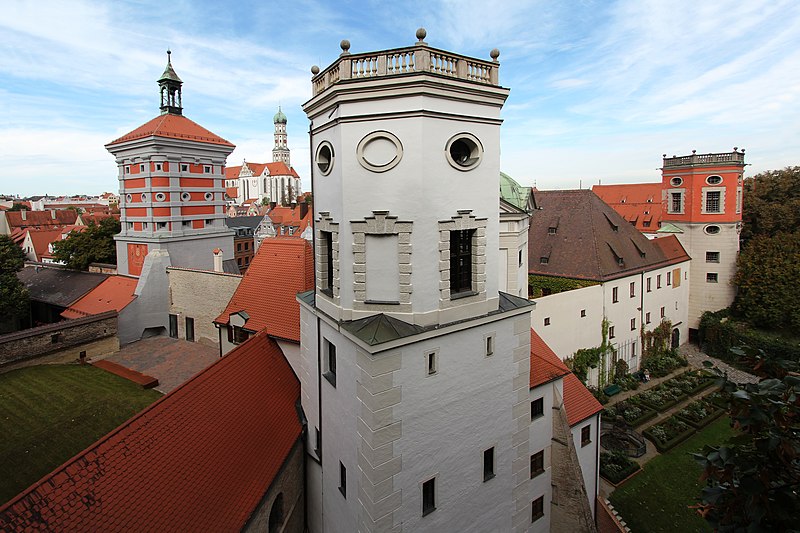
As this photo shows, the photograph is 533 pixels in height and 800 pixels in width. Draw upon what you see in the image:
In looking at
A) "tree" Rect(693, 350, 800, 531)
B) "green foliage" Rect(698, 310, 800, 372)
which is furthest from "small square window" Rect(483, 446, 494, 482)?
"green foliage" Rect(698, 310, 800, 372)

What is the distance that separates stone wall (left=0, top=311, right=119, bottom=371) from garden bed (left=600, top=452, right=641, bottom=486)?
25535 mm

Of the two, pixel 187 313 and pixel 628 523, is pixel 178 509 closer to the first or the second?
pixel 628 523

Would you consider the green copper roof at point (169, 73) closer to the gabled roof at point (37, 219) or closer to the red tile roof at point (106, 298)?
the red tile roof at point (106, 298)

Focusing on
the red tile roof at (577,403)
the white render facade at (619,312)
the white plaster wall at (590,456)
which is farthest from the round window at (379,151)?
the white render facade at (619,312)

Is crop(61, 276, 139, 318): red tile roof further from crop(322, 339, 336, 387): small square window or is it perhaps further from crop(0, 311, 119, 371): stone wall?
crop(322, 339, 336, 387): small square window

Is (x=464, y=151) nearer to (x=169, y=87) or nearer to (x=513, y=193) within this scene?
(x=513, y=193)

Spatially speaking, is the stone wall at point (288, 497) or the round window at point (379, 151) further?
the stone wall at point (288, 497)

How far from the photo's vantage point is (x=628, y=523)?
1730cm

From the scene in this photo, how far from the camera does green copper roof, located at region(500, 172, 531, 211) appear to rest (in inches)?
709

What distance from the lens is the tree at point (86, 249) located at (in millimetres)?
34000

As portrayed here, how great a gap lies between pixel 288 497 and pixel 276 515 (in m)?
0.52

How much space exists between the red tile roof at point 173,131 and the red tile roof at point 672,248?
112 ft

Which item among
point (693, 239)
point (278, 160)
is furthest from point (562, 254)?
point (278, 160)

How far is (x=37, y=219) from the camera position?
8162 centimetres
